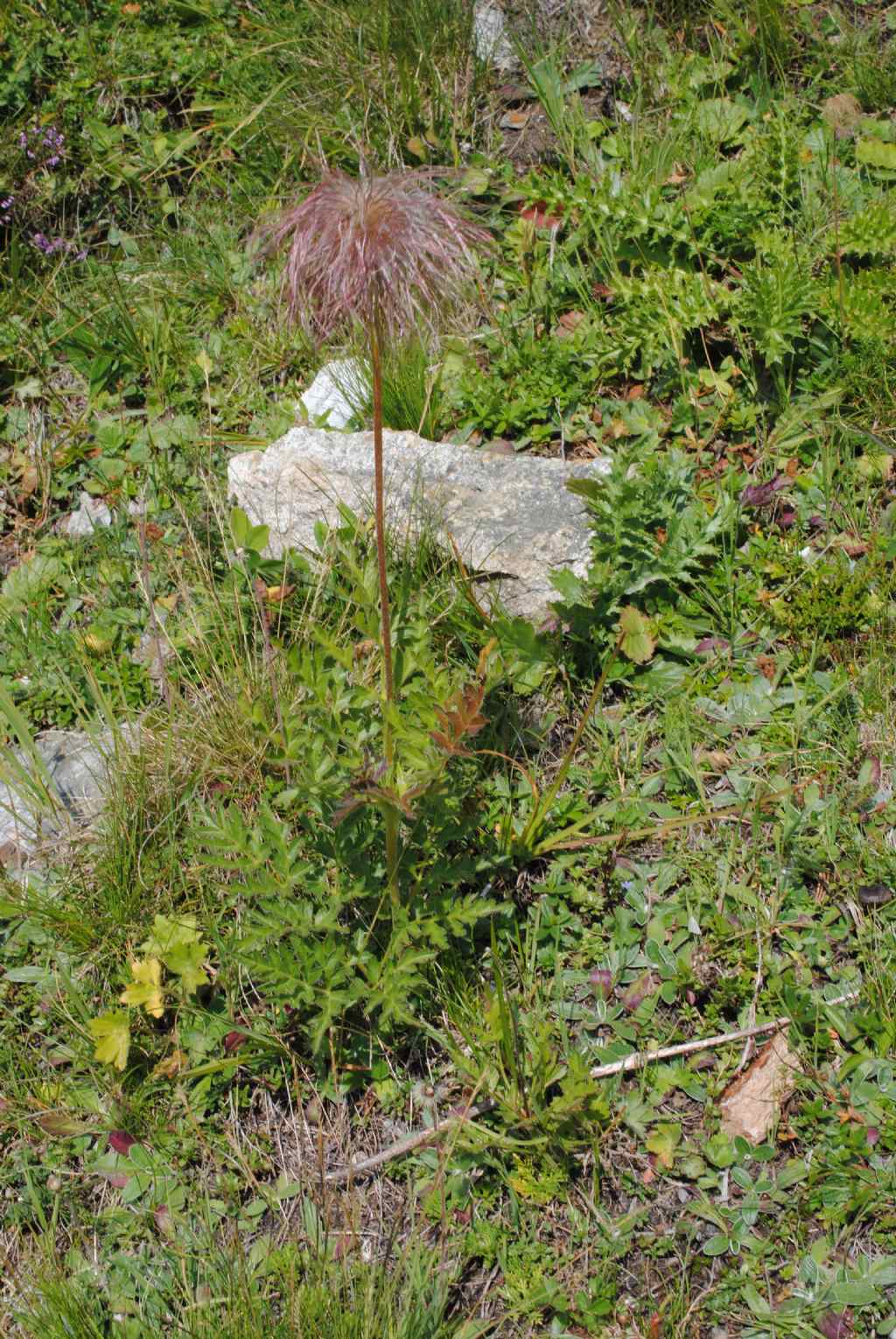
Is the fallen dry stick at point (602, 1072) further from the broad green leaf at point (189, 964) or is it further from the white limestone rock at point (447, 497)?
the white limestone rock at point (447, 497)

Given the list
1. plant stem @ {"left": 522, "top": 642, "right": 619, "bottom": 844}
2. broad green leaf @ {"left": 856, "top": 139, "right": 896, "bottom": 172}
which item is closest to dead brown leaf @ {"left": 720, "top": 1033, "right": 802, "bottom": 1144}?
plant stem @ {"left": 522, "top": 642, "right": 619, "bottom": 844}

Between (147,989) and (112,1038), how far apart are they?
14 cm

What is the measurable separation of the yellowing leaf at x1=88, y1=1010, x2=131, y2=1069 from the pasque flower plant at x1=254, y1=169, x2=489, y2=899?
1536 mm

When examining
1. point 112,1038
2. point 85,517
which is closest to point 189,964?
point 112,1038

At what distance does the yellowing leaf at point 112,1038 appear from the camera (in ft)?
9.56

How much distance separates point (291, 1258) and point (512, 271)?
3.41 metres

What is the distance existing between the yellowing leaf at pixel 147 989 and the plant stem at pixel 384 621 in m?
0.69

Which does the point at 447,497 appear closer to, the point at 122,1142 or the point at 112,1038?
the point at 112,1038

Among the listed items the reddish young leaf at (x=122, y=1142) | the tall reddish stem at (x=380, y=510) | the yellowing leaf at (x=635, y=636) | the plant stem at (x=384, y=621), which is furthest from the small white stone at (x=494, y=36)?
the reddish young leaf at (x=122, y=1142)

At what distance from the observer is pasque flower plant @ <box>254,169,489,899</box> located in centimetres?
211

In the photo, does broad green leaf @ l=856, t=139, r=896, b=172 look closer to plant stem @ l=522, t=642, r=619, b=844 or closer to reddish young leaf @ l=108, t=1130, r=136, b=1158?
plant stem @ l=522, t=642, r=619, b=844

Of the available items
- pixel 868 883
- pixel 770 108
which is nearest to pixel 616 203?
pixel 770 108

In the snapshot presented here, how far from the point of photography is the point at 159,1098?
2.96 m

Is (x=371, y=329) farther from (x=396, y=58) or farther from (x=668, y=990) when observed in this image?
(x=396, y=58)
